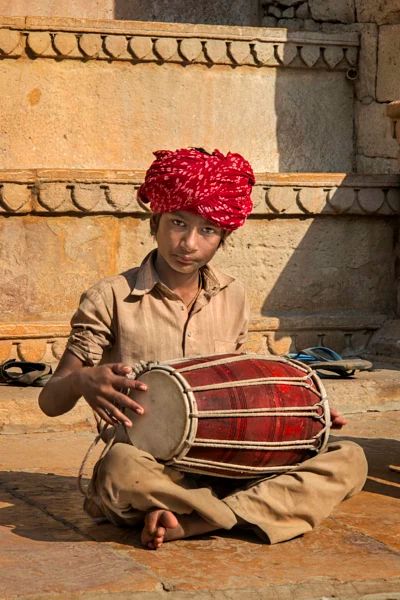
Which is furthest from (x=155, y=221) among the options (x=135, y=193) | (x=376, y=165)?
(x=376, y=165)

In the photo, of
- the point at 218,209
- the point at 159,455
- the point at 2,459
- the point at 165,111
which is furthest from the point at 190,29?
the point at 159,455

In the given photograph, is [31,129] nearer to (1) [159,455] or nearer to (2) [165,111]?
(2) [165,111]

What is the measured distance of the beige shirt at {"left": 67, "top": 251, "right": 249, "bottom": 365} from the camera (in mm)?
3766

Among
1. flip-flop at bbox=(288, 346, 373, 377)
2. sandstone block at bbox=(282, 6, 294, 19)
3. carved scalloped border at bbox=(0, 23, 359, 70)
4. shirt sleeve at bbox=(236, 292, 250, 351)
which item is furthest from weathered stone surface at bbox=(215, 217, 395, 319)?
shirt sleeve at bbox=(236, 292, 250, 351)

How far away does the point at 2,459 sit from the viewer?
15.9 feet

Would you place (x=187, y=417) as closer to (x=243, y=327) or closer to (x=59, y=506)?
(x=243, y=327)

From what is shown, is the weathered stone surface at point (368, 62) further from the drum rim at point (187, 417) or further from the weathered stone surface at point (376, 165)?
the drum rim at point (187, 417)

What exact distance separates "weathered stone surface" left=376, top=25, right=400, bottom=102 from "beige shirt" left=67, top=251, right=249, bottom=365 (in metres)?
3.98

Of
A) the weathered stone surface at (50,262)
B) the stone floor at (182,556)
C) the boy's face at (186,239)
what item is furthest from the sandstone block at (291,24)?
the boy's face at (186,239)

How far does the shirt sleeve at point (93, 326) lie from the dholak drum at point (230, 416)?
231mm

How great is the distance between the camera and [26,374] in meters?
5.86

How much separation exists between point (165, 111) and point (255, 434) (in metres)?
4.12

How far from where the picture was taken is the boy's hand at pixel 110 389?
3449 millimetres

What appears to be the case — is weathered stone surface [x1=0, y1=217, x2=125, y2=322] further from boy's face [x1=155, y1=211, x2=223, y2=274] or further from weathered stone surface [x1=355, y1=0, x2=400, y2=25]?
boy's face [x1=155, y1=211, x2=223, y2=274]
